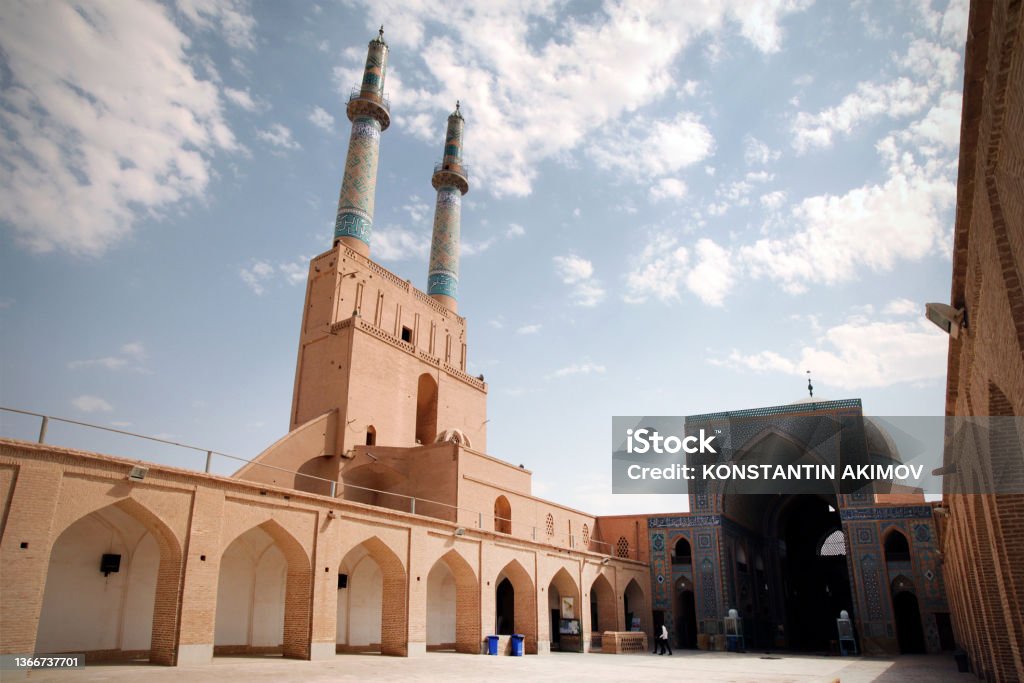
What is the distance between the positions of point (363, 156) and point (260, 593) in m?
14.6

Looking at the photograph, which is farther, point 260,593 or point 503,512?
point 503,512

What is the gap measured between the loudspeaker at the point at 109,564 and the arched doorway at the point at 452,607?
669 centimetres

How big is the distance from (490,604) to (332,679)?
7.89m

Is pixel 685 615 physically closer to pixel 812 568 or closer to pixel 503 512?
pixel 503 512

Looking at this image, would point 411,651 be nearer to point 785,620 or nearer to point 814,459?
point 814,459

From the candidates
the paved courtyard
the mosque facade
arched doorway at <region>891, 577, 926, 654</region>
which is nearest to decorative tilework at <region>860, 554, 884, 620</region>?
the mosque facade

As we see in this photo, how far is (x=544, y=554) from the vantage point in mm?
19672

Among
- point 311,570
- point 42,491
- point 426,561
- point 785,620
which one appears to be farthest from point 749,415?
point 42,491

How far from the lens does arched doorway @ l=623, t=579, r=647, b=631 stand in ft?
79.4

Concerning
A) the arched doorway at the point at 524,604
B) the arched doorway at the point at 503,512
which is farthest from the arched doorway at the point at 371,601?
the arched doorway at the point at 503,512

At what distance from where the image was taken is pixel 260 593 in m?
14.5

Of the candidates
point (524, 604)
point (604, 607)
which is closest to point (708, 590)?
point (604, 607)

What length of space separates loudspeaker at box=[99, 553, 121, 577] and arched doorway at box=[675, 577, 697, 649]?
17.8 m

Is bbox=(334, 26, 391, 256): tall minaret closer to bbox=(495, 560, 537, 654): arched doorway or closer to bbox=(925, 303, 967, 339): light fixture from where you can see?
bbox=(495, 560, 537, 654): arched doorway
